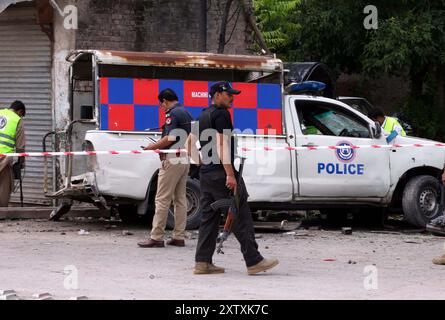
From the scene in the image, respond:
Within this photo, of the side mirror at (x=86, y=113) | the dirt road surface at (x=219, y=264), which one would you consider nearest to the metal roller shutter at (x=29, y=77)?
the side mirror at (x=86, y=113)

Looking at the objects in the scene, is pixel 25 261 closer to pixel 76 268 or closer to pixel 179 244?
pixel 76 268

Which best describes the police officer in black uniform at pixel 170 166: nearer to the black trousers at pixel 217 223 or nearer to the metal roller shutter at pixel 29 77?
the black trousers at pixel 217 223

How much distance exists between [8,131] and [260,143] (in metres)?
4.00

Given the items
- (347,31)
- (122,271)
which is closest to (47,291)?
(122,271)

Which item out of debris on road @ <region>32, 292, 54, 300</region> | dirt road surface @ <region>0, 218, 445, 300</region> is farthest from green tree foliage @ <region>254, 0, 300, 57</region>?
debris on road @ <region>32, 292, 54, 300</region>

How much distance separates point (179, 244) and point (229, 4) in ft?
22.2

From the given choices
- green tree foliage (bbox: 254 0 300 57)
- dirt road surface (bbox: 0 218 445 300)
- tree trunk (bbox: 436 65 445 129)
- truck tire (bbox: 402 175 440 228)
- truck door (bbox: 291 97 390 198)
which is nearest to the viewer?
dirt road surface (bbox: 0 218 445 300)

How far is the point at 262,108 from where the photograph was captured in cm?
1399

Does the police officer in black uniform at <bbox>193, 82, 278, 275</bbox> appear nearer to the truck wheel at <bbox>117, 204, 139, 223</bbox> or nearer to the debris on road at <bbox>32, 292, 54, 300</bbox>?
the debris on road at <bbox>32, 292, 54, 300</bbox>

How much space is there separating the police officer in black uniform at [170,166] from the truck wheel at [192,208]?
1634 mm

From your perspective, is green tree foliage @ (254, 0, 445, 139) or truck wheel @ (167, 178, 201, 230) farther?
green tree foliage @ (254, 0, 445, 139)

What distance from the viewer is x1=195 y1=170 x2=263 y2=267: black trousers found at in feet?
32.1

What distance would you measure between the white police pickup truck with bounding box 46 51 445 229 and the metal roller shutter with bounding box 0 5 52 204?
289 centimetres

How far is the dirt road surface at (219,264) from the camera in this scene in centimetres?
881
